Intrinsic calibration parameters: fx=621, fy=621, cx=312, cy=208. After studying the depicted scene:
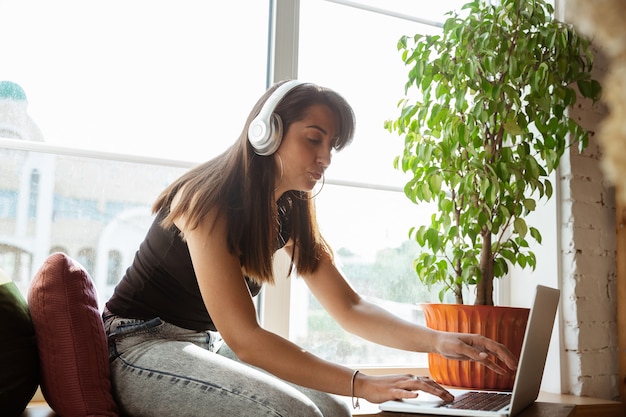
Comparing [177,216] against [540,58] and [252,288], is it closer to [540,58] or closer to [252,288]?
[252,288]

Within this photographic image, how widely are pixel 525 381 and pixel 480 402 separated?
0.34 ft

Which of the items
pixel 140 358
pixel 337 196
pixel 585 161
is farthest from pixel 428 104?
pixel 140 358

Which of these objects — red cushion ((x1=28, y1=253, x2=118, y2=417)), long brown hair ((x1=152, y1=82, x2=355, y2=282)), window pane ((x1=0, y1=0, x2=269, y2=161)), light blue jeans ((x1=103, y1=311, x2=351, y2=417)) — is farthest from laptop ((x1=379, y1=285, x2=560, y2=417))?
window pane ((x1=0, y1=0, x2=269, y2=161))

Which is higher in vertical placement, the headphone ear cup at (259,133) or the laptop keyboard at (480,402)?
the headphone ear cup at (259,133)

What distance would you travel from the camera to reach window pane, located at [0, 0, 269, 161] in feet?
6.53

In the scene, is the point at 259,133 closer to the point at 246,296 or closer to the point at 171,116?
the point at 246,296

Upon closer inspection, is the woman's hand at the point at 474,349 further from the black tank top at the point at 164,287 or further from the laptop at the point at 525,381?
the black tank top at the point at 164,287

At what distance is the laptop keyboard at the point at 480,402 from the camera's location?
4.03 feet

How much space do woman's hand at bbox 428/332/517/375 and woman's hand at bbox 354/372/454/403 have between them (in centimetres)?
18

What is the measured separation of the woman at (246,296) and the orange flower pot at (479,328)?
1.87ft

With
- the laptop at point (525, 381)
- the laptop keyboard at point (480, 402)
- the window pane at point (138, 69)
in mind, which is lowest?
the laptop keyboard at point (480, 402)

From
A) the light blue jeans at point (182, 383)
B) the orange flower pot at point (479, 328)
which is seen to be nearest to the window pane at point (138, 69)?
the light blue jeans at point (182, 383)

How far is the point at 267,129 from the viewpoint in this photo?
4.82 feet

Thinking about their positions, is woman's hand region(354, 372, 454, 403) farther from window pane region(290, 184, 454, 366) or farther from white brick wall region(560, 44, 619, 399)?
white brick wall region(560, 44, 619, 399)
